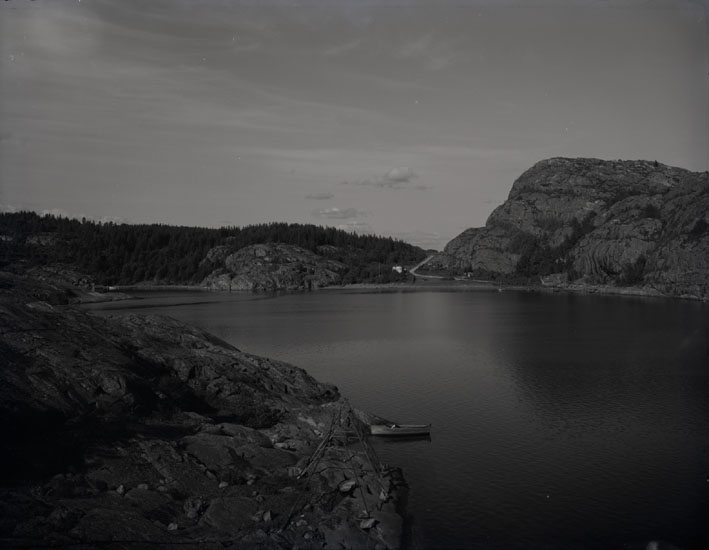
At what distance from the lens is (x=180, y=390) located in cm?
4325

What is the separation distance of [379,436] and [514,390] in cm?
2070

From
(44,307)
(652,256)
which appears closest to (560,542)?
(44,307)

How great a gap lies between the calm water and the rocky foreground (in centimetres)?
515

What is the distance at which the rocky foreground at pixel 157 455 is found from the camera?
26.2 m

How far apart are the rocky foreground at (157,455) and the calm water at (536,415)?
5153mm

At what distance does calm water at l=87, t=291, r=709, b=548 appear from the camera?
31.1 meters

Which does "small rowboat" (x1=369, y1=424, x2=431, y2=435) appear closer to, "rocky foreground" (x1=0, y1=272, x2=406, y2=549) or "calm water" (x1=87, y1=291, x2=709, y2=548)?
"calm water" (x1=87, y1=291, x2=709, y2=548)

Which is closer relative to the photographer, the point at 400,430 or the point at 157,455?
the point at 157,455

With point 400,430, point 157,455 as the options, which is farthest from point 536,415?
point 157,455

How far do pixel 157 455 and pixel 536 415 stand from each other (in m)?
33.5

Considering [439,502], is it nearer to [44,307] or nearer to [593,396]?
[593,396]

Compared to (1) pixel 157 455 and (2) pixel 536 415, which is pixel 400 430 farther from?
(1) pixel 157 455

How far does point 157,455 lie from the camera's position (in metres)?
31.6

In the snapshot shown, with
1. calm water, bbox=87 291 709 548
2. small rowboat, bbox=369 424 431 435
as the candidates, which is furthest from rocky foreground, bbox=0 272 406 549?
calm water, bbox=87 291 709 548
